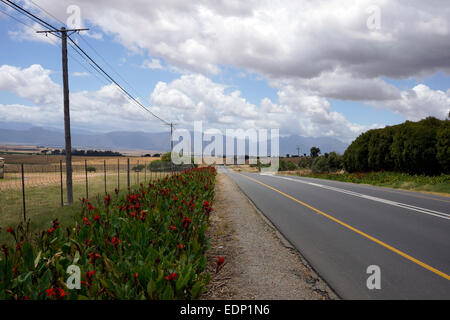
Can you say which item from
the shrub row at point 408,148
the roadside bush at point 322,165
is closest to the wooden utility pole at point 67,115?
the shrub row at point 408,148

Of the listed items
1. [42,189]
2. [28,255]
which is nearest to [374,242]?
[28,255]

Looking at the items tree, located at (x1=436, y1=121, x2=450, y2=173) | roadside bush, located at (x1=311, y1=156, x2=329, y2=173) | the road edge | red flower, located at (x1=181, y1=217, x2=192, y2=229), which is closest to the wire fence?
red flower, located at (x1=181, y1=217, x2=192, y2=229)

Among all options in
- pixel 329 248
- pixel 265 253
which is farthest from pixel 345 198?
pixel 265 253

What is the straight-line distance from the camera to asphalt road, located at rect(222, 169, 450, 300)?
174 inches

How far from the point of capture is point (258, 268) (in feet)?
16.8

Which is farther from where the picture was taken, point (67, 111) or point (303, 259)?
point (67, 111)

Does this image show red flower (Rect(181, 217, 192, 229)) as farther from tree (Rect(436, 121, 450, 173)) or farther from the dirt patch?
tree (Rect(436, 121, 450, 173))

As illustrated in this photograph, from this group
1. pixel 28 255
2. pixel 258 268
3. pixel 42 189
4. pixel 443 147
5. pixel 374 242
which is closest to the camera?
pixel 28 255

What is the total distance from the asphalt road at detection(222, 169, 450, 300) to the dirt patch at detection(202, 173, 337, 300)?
288 mm

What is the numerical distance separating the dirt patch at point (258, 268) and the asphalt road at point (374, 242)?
29 cm

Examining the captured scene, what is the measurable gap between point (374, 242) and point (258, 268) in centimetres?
292

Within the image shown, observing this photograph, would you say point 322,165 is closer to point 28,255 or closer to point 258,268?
point 258,268

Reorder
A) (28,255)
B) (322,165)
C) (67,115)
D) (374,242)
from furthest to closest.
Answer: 1. (322,165)
2. (67,115)
3. (374,242)
4. (28,255)
